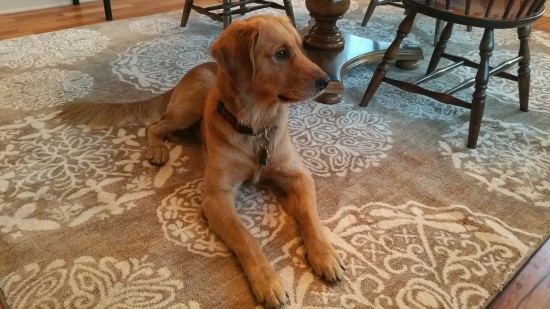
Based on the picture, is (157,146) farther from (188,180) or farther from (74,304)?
(74,304)

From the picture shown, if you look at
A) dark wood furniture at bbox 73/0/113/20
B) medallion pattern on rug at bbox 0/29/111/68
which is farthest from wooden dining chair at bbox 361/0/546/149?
dark wood furniture at bbox 73/0/113/20

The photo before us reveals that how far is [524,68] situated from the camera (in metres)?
2.32

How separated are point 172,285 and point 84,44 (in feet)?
8.66

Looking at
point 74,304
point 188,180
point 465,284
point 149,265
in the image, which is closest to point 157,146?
point 188,180

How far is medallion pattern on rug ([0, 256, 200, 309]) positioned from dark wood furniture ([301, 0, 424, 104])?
4.77 ft

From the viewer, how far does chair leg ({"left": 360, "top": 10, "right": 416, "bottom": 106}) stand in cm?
230

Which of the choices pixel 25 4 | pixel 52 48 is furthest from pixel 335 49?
pixel 25 4

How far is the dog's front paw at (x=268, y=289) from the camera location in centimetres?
120

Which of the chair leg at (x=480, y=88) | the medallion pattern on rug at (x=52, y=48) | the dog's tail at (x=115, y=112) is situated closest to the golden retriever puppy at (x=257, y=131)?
the dog's tail at (x=115, y=112)

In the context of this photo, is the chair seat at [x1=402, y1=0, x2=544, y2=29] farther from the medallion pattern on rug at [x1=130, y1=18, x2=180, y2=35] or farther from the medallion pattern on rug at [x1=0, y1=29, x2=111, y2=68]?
the medallion pattern on rug at [x1=0, y1=29, x2=111, y2=68]

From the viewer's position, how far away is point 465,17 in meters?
1.93

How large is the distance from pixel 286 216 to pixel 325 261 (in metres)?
0.33

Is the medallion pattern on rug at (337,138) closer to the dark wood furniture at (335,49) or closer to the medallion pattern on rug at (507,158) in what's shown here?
the dark wood furniture at (335,49)

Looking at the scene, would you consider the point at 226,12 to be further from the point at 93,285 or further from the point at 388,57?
the point at 93,285
